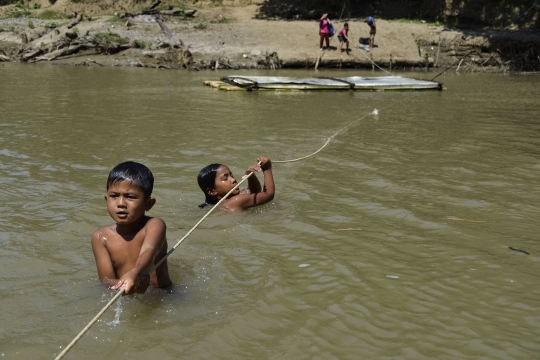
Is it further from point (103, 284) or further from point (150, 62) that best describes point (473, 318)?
point (150, 62)

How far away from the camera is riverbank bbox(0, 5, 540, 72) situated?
18.0 m

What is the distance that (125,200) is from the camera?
304 centimetres

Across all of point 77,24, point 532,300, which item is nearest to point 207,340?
point 532,300

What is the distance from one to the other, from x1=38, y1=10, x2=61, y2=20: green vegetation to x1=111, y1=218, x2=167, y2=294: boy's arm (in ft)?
72.2

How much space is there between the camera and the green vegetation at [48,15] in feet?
75.6

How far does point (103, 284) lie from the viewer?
331 centimetres

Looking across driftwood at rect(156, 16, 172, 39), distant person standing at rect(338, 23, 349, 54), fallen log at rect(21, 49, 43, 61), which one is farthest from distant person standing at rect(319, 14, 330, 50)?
fallen log at rect(21, 49, 43, 61)

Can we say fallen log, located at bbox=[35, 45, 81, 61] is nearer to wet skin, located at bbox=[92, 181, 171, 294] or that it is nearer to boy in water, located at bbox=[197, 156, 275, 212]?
boy in water, located at bbox=[197, 156, 275, 212]

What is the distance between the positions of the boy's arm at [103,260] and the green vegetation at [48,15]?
71.8 feet

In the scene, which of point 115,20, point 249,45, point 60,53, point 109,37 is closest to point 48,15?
point 115,20

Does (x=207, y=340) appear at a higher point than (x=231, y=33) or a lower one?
lower

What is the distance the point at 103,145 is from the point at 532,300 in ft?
16.7

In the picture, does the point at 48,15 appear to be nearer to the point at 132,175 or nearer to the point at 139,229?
the point at 139,229

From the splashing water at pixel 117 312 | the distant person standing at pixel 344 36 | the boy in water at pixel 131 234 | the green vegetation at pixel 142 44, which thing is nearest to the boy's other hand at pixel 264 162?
the boy in water at pixel 131 234
